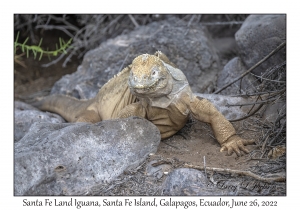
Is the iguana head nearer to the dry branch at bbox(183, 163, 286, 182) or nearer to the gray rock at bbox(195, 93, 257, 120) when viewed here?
the dry branch at bbox(183, 163, 286, 182)

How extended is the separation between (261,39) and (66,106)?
341 cm

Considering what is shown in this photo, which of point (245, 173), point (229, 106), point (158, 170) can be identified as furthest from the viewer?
point (229, 106)

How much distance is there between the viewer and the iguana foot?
17.7 ft

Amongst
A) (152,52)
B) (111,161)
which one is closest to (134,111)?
(111,161)

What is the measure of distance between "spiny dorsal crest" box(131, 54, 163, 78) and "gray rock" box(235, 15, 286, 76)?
9.15ft

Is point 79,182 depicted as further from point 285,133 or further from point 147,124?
point 285,133

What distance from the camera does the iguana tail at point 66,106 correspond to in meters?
7.57

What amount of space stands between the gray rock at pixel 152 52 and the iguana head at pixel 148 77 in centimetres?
305

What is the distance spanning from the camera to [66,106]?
8.05m

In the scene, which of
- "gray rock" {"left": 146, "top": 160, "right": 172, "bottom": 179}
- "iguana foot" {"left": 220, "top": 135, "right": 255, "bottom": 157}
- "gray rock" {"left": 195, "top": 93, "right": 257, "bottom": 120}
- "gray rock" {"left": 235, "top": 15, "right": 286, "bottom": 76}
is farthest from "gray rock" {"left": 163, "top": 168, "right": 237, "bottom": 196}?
"gray rock" {"left": 235, "top": 15, "right": 286, "bottom": 76}

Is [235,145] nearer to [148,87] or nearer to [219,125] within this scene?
[219,125]

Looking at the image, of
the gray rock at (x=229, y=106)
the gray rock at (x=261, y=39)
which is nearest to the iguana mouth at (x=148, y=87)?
the gray rock at (x=229, y=106)

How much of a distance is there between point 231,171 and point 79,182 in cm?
153

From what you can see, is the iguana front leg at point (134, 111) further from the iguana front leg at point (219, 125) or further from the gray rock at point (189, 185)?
the gray rock at point (189, 185)
